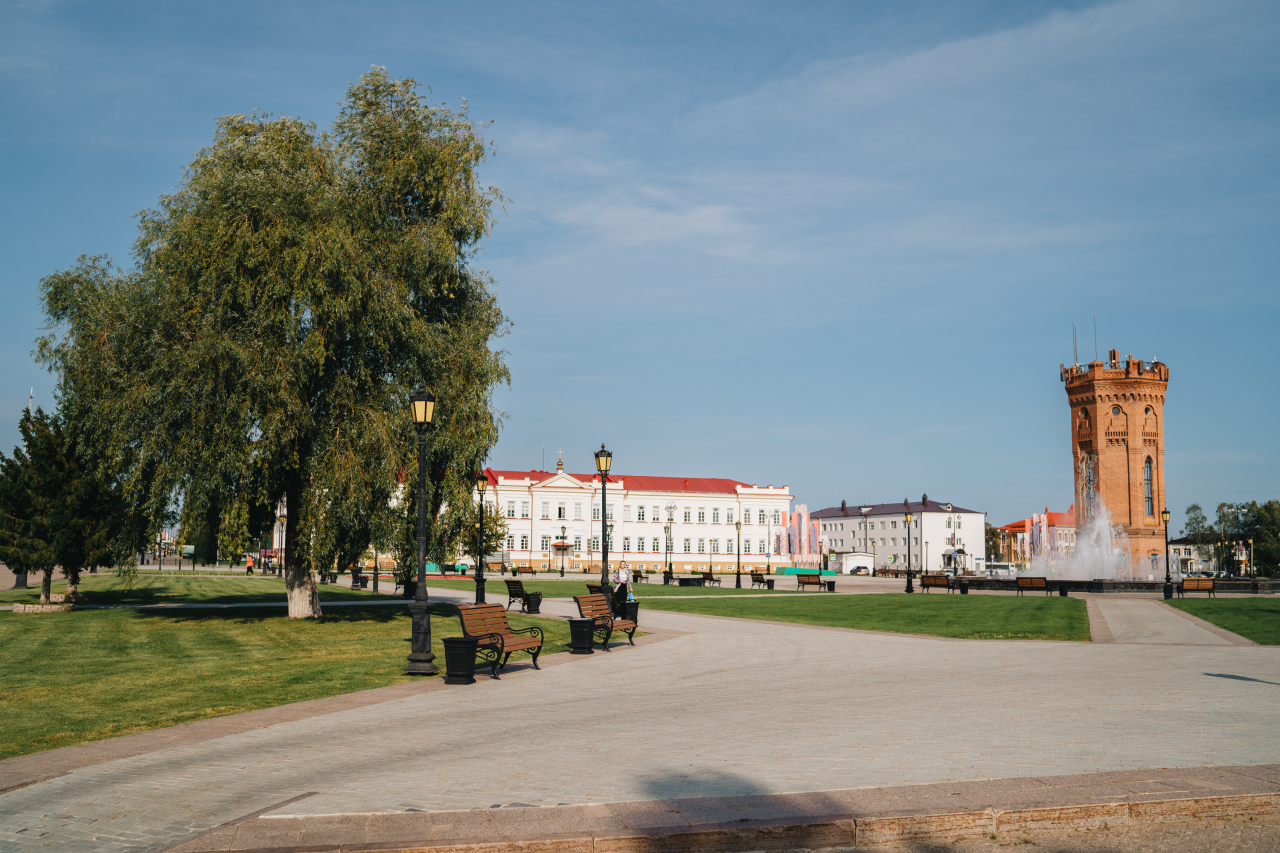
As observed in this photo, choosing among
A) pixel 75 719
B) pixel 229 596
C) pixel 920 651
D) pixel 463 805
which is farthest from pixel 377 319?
pixel 229 596

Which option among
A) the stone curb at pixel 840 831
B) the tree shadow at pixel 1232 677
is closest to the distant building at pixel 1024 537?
the tree shadow at pixel 1232 677

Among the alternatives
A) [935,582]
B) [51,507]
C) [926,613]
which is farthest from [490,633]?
[935,582]

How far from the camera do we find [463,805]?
6629 mm

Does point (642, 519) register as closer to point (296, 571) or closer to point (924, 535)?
point (924, 535)

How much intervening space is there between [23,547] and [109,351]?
A: 829 cm

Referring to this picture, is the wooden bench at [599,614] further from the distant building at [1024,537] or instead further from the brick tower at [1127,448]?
the distant building at [1024,537]

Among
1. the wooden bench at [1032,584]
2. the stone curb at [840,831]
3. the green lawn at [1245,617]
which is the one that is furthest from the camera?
the wooden bench at [1032,584]

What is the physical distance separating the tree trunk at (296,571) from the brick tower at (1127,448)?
7292 cm

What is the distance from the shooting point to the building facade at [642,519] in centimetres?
10475

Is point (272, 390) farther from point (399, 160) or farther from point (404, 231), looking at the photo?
point (399, 160)

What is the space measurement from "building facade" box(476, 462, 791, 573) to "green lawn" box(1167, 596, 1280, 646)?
223 ft

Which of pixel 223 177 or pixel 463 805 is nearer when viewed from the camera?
pixel 463 805

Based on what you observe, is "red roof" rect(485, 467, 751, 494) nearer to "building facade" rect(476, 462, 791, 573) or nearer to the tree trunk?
"building facade" rect(476, 462, 791, 573)

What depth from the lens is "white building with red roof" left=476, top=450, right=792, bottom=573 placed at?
104750 mm
